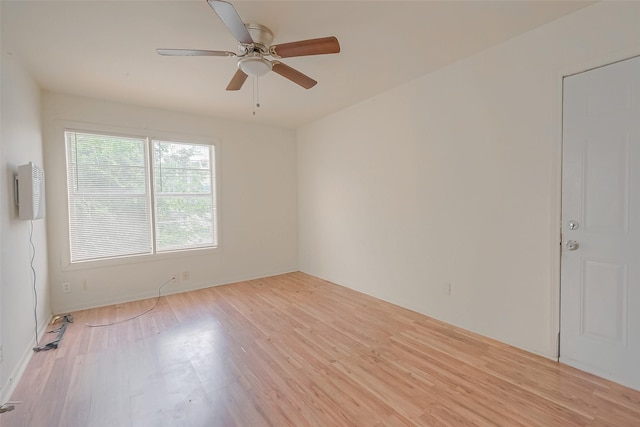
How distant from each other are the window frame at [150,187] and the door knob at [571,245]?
4260mm

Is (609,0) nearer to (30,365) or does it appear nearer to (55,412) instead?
(55,412)

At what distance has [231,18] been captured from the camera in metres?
1.63

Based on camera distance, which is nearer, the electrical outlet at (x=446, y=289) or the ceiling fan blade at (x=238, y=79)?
the ceiling fan blade at (x=238, y=79)

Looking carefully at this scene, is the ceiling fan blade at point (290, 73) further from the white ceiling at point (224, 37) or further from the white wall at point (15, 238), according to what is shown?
the white wall at point (15, 238)

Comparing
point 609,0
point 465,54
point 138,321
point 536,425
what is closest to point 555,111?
point 609,0

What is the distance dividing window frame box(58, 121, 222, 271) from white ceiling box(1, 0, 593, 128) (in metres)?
0.46

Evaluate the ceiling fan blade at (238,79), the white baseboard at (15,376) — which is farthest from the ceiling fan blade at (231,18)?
the white baseboard at (15,376)

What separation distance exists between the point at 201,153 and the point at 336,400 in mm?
3891

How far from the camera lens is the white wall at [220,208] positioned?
11.1 ft

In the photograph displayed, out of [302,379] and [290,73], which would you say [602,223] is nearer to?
[302,379]

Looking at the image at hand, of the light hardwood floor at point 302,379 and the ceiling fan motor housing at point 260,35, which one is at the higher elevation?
the ceiling fan motor housing at point 260,35

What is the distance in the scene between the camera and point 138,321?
317 centimetres

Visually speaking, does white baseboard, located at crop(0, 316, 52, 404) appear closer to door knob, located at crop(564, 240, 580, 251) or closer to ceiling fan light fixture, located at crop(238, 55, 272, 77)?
ceiling fan light fixture, located at crop(238, 55, 272, 77)

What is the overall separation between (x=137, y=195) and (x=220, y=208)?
44.8 inches
